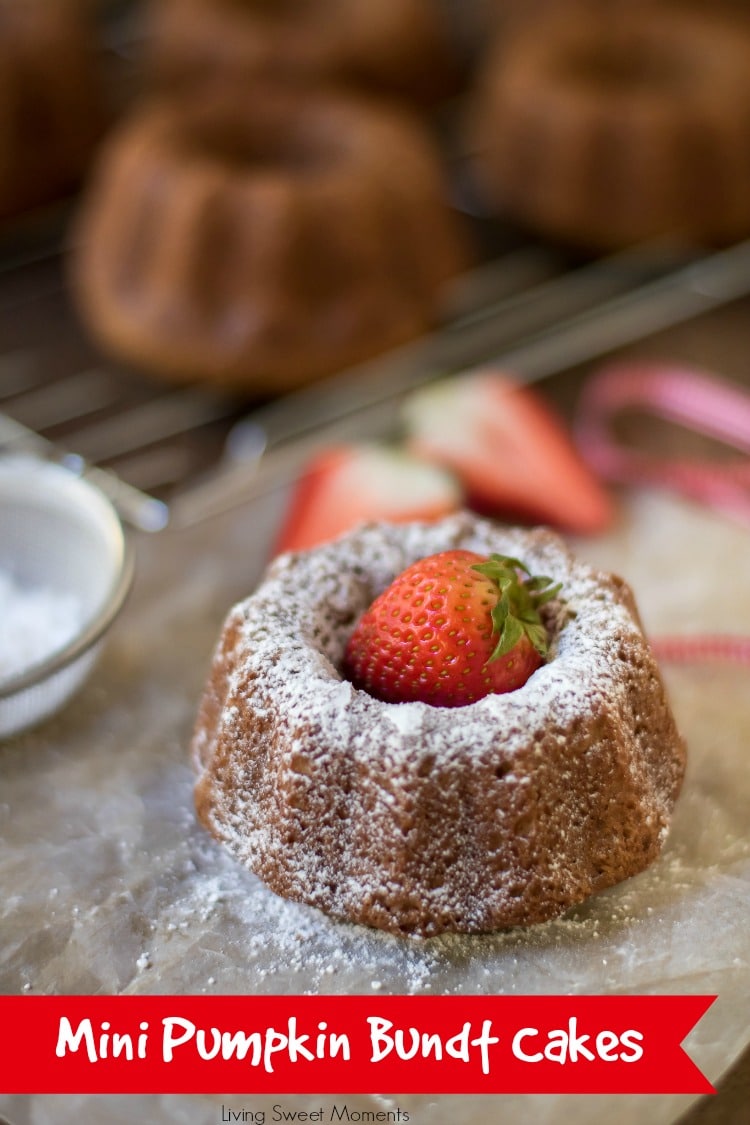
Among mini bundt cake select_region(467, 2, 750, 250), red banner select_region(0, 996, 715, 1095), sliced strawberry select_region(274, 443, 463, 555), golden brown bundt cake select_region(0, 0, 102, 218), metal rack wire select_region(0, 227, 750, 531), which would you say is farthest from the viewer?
golden brown bundt cake select_region(0, 0, 102, 218)

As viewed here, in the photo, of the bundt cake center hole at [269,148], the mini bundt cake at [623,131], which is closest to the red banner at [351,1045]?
the bundt cake center hole at [269,148]

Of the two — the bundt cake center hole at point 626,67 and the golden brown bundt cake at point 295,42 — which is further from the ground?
the bundt cake center hole at point 626,67

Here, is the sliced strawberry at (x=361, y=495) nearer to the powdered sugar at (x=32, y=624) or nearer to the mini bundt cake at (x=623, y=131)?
the powdered sugar at (x=32, y=624)

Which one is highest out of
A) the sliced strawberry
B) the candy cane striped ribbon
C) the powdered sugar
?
the candy cane striped ribbon

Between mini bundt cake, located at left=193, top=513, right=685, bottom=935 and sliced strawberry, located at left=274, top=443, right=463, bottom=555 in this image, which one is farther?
sliced strawberry, located at left=274, top=443, right=463, bottom=555

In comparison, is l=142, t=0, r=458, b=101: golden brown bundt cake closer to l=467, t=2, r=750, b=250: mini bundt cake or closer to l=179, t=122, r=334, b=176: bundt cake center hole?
l=467, t=2, r=750, b=250: mini bundt cake

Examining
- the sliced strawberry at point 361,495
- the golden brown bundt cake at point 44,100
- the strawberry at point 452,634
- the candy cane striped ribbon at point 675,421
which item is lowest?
the golden brown bundt cake at point 44,100

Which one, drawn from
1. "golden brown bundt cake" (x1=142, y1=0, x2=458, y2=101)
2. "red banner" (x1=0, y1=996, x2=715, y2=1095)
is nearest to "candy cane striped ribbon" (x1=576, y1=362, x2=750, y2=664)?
"red banner" (x1=0, y1=996, x2=715, y2=1095)
